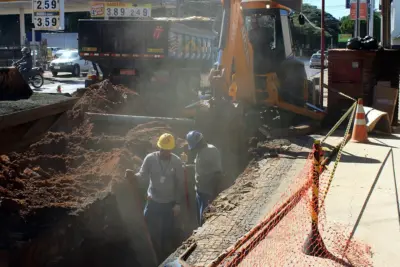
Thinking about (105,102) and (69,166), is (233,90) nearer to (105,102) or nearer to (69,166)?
(105,102)

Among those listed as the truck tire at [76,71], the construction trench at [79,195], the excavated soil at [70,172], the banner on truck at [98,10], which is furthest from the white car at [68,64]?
the construction trench at [79,195]

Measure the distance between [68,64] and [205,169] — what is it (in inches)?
1175

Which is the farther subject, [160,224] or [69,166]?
[69,166]

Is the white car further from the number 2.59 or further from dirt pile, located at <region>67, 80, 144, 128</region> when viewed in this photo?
dirt pile, located at <region>67, 80, 144, 128</region>

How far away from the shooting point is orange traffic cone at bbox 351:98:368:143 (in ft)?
34.4

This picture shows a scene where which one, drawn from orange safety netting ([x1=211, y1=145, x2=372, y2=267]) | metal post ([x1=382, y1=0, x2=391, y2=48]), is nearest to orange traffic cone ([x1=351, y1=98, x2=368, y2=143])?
orange safety netting ([x1=211, y1=145, x2=372, y2=267])

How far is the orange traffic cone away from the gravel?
601cm

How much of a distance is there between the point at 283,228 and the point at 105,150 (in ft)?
20.3

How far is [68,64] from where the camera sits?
1425 inches

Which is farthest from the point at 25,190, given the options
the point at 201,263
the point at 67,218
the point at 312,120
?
the point at 312,120

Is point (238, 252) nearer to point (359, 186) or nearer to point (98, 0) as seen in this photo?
point (359, 186)

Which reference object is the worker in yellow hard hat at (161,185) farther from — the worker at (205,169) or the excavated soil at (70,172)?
the excavated soil at (70,172)

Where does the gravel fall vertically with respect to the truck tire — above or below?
below

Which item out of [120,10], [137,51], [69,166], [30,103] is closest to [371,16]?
[120,10]
